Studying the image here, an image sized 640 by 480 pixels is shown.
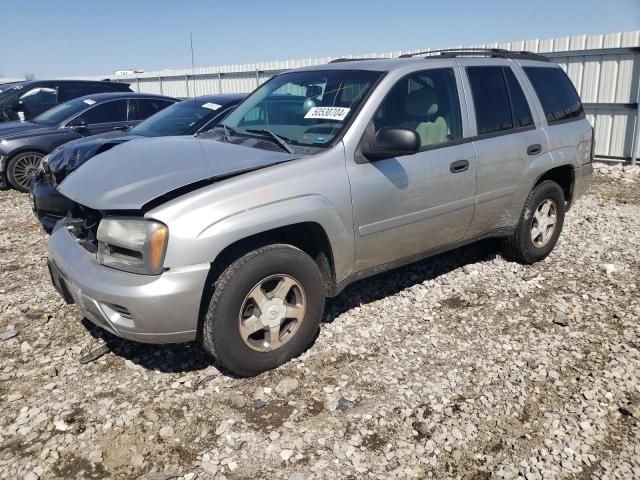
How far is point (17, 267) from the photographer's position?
5398mm

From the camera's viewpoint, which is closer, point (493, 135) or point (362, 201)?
point (362, 201)

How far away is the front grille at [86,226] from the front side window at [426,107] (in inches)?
73.9

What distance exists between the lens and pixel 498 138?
14.7ft

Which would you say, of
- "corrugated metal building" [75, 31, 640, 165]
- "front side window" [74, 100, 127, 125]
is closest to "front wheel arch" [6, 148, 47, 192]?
"front side window" [74, 100, 127, 125]

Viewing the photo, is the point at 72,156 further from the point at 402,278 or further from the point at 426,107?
the point at 426,107

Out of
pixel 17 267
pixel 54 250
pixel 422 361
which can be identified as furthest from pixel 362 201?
pixel 17 267

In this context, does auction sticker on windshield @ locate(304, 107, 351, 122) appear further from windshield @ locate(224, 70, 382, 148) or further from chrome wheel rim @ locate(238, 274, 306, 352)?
chrome wheel rim @ locate(238, 274, 306, 352)

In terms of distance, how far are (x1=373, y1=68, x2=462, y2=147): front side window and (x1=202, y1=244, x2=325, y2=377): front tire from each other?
1.15 meters

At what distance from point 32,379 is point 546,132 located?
175 inches

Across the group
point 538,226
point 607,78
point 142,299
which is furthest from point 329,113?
point 607,78

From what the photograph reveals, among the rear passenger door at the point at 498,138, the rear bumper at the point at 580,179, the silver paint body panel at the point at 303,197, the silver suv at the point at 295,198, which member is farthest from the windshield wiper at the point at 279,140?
the rear bumper at the point at 580,179

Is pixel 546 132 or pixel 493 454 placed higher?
pixel 546 132

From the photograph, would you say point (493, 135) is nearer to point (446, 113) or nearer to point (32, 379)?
point (446, 113)

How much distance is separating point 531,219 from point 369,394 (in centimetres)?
266
